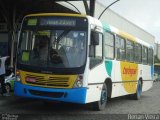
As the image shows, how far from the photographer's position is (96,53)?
13.6 meters

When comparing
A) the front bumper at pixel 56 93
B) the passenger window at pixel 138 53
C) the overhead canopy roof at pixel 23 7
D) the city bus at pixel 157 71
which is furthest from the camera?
the city bus at pixel 157 71

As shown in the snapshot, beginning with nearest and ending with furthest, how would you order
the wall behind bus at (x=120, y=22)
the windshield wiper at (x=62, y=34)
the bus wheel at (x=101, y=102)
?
the windshield wiper at (x=62, y=34)
the bus wheel at (x=101, y=102)
the wall behind bus at (x=120, y=22)

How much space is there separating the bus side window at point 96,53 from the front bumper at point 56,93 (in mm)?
979

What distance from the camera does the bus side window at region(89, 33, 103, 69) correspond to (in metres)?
13.0

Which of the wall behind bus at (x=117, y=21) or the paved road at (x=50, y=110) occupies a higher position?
the wall behind bus at (x=117, y=21)

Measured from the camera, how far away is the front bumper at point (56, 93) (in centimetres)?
1245

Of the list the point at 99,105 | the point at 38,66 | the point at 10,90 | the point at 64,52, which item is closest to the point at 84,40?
the point at 64,52

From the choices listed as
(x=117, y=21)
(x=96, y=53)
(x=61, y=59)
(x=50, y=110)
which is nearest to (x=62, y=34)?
(x=61, y=59)

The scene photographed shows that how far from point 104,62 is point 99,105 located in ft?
4.33

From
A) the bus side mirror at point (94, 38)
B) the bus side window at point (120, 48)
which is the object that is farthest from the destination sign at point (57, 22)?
the bus side window at point (120, 48)

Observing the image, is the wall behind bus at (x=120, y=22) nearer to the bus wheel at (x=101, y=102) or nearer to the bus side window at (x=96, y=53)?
the bus wheel at (x=101, y=102)

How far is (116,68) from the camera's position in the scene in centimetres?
1585

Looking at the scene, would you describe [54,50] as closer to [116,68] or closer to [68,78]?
[68,78]

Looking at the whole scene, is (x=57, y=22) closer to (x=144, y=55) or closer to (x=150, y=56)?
(x=144, y=55)
